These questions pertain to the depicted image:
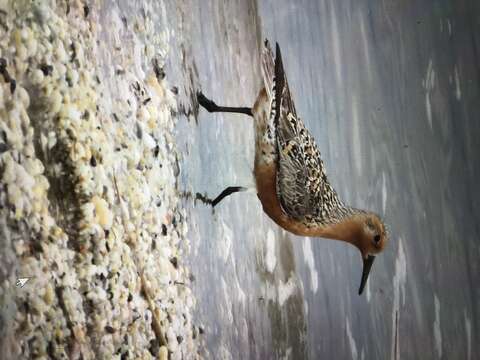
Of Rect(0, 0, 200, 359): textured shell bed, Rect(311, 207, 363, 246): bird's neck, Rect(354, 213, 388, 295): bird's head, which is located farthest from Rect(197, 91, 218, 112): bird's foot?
Rect(354, 213, 388, 295): bird's head

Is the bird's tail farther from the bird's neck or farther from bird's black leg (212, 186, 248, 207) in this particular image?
the bird's neck

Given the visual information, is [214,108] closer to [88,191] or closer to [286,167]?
[286,167]

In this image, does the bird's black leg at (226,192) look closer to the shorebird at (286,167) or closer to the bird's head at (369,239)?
the shorebird at (286,167)

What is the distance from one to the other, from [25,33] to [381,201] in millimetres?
1182

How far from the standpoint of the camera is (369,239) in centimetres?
160

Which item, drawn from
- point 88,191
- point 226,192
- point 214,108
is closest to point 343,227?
point 226,192

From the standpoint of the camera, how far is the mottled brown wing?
4.54 feet

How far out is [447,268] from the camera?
186cm

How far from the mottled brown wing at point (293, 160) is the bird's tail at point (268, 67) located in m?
0.01

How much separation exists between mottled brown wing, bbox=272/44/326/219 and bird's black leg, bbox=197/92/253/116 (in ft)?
0.27

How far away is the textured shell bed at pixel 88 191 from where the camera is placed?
0.77 metres

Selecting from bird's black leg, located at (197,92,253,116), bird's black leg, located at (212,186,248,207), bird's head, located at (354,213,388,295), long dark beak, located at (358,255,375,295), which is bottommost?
long dark beak, located at (358,255,375,295)

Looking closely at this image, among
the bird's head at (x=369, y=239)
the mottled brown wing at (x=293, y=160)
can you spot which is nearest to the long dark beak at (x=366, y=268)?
the bird's head at (x=369, y=239)

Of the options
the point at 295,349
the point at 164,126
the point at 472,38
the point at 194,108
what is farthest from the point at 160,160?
the point at 472,38
